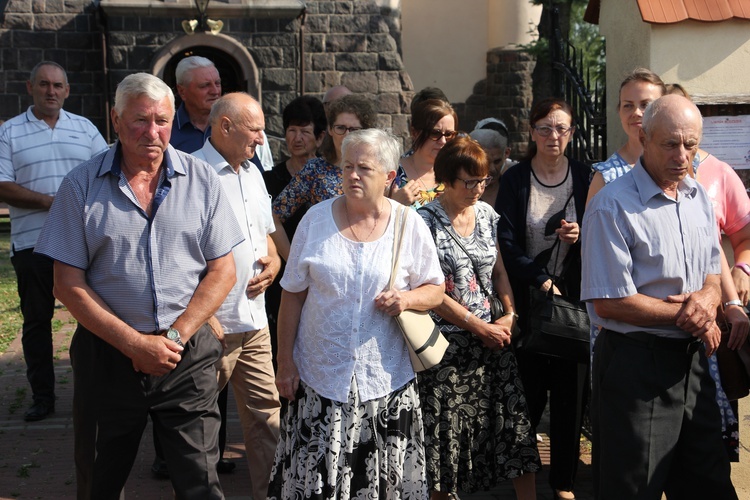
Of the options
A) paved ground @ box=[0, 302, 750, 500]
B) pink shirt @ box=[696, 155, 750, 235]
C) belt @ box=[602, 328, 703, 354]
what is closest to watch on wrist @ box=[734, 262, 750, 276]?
pink shirt @ box=[696, 155, 750, 235]

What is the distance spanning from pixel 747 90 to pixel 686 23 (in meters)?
0.54

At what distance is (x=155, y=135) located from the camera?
149 inches

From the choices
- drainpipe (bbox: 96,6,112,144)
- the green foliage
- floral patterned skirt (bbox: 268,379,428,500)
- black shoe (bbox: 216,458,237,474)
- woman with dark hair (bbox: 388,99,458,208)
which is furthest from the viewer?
the green foliage

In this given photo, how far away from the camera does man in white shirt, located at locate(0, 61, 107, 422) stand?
6.35 meters

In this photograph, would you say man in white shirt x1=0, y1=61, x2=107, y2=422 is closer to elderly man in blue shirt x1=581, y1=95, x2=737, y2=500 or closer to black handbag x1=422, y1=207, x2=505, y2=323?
black handbag x1=422, y1=207, x2=505, y2=323

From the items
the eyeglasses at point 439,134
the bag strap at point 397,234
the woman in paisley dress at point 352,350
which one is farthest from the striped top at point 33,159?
the bag strap at point 397,234

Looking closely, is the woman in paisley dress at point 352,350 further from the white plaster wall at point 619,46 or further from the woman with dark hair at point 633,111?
the white plaster wall at point 619,46

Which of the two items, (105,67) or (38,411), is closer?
(38,411)

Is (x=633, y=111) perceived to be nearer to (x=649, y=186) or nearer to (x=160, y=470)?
(x=649, y=186)

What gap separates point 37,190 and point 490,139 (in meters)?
2.97

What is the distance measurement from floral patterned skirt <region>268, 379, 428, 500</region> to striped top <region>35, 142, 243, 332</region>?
702mm

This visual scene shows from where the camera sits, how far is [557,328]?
469cm

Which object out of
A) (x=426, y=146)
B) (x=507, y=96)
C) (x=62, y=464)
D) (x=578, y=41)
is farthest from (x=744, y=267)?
(x=578, y=41)

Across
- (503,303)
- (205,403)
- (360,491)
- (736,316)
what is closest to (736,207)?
(736,316)
